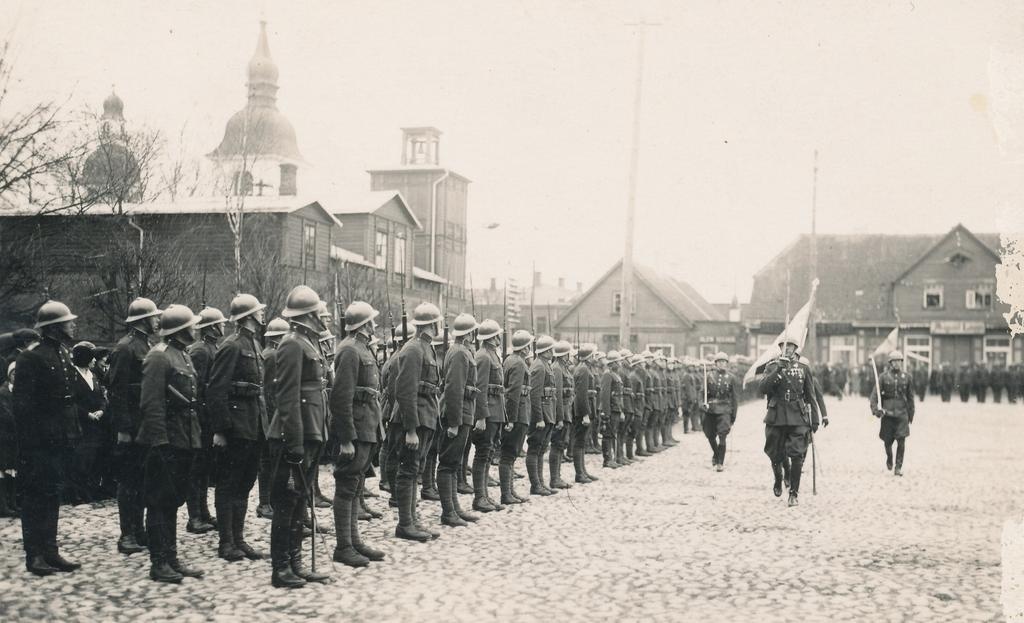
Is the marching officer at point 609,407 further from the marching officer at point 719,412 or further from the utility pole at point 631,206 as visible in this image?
the utility pole at point 631,206

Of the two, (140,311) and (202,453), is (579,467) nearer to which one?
(202,453)

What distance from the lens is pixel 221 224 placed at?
31.4m

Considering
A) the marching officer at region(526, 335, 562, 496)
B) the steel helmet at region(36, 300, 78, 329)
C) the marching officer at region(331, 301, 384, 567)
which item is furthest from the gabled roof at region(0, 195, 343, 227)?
the marching officer at region(331, 301, 384, 567)

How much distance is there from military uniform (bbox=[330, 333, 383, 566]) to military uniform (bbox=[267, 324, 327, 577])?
33 centimetres

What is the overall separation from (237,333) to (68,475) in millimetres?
3800

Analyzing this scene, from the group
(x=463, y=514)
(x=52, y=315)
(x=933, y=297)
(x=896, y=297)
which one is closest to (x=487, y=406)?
(x=463, y=514)

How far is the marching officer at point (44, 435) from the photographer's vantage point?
740cm

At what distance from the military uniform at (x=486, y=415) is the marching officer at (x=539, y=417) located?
3.68 feet

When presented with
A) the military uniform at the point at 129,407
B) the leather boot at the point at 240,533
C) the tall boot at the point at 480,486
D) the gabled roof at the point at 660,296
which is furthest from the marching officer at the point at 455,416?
the gabled roof at the point at 660,296

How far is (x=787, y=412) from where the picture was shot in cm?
1209

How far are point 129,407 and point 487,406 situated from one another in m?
4.08

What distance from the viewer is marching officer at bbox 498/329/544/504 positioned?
37.6 feet

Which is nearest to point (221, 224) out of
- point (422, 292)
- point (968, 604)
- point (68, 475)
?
point (422, 292)

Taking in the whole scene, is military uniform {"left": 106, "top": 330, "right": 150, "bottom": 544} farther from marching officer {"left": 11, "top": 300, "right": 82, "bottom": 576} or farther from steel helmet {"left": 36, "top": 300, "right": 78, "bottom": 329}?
steel helmet {"left": 36, "top": 300, "right": 78, "bottom": 329}
